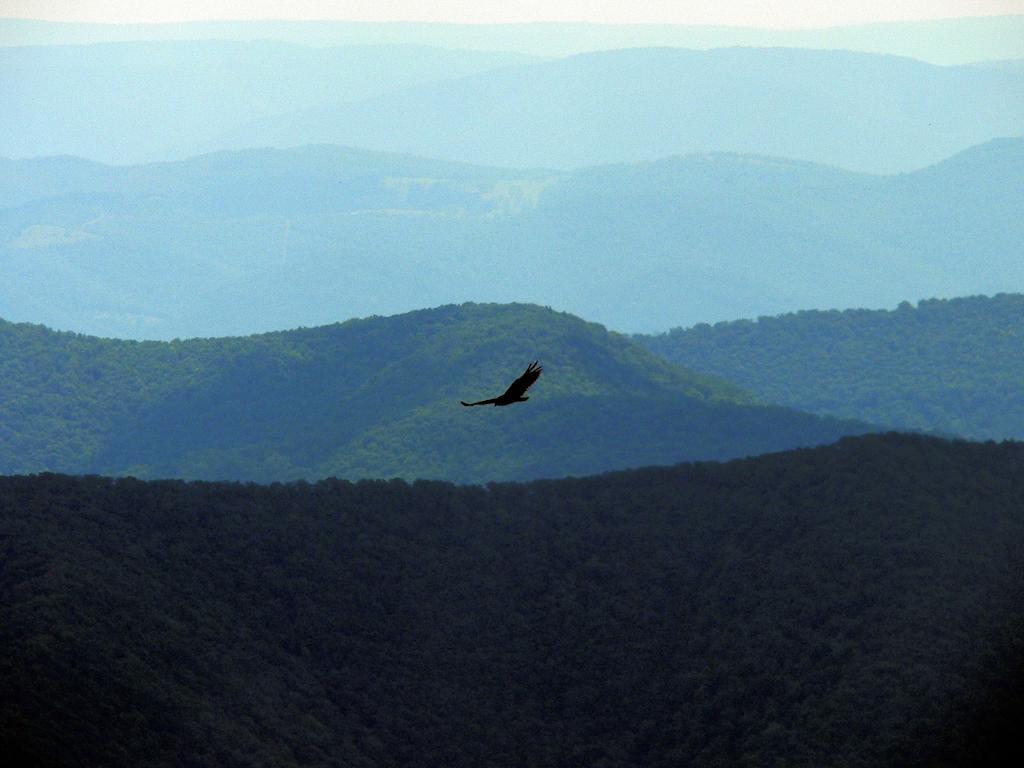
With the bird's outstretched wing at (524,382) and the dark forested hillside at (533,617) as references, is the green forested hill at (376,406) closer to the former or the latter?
the dark forested hillside at (533,617)

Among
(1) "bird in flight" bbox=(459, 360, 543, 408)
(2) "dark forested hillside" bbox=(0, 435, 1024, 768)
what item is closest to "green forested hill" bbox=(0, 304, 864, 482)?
(2) "dark forested hillside" bbox=(0, 435, 1024, 768)

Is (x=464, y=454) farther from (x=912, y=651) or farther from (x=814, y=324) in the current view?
(x=912, y=651)

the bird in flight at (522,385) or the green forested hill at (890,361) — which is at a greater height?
the green forested hill at (890,361)

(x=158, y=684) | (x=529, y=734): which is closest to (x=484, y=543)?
(x=529, y=734)

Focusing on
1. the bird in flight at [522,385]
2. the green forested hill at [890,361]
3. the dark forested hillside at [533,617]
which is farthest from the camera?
Answer: the green forested hill at [890,361]

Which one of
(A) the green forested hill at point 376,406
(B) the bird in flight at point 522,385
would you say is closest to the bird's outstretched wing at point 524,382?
A: (B) the bird in flight at point 522,385

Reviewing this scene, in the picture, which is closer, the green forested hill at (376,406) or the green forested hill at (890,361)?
the green forested hill at (376,406)
